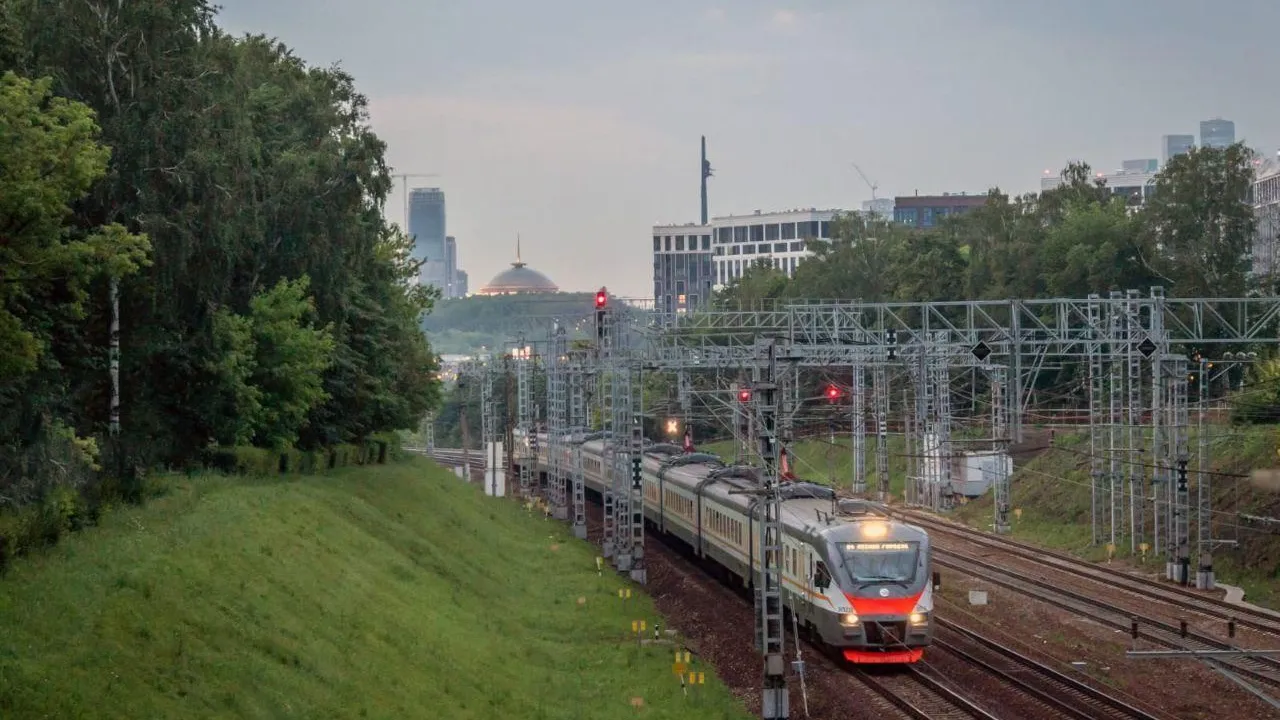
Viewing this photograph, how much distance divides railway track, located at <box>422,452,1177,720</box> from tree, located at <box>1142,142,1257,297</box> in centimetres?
4596

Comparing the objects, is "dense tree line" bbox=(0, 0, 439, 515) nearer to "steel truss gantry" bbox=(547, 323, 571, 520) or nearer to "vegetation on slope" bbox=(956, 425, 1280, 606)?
"steel truss gantry" bbox=(547, 323, 571, 520)

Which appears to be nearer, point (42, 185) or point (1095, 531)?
point (42, 185)

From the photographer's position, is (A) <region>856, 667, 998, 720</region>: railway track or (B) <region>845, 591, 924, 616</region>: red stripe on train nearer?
(A) <region>856, 667, 998, 720</region>: railway track

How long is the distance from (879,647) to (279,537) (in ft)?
40.4

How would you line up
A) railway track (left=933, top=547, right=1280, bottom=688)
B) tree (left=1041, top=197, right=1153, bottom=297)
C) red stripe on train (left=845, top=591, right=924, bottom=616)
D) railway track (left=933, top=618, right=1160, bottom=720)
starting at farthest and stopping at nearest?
tree (left=1041, top=197, right=1153, bottom=297), railway track (left=933, top=547, right=1280, bottom=688), red stripe on train (left=845, top=591, right=924, bottom=616), railway track (left=933, top=618, right=1160, bottom=720)

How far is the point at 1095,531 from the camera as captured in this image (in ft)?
178

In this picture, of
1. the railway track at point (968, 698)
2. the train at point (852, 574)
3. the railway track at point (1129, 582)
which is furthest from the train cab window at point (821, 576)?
the railway track at point (1129, 582)

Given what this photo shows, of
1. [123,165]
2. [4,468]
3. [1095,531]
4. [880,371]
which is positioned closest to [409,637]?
[4,468]

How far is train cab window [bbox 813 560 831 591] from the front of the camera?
31.9m

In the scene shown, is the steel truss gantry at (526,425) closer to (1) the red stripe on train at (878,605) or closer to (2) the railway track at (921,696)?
(1) the red stripe on train at (878,605)

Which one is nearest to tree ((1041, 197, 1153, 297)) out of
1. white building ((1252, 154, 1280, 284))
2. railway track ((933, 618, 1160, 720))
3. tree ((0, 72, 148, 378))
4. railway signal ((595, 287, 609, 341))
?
white building ((1252, 154, 1280, 284))

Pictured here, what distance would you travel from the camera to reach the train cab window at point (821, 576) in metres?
31.9

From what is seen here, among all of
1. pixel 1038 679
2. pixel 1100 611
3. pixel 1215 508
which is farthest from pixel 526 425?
pixel 1038 679

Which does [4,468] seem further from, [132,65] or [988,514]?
[988,514]
